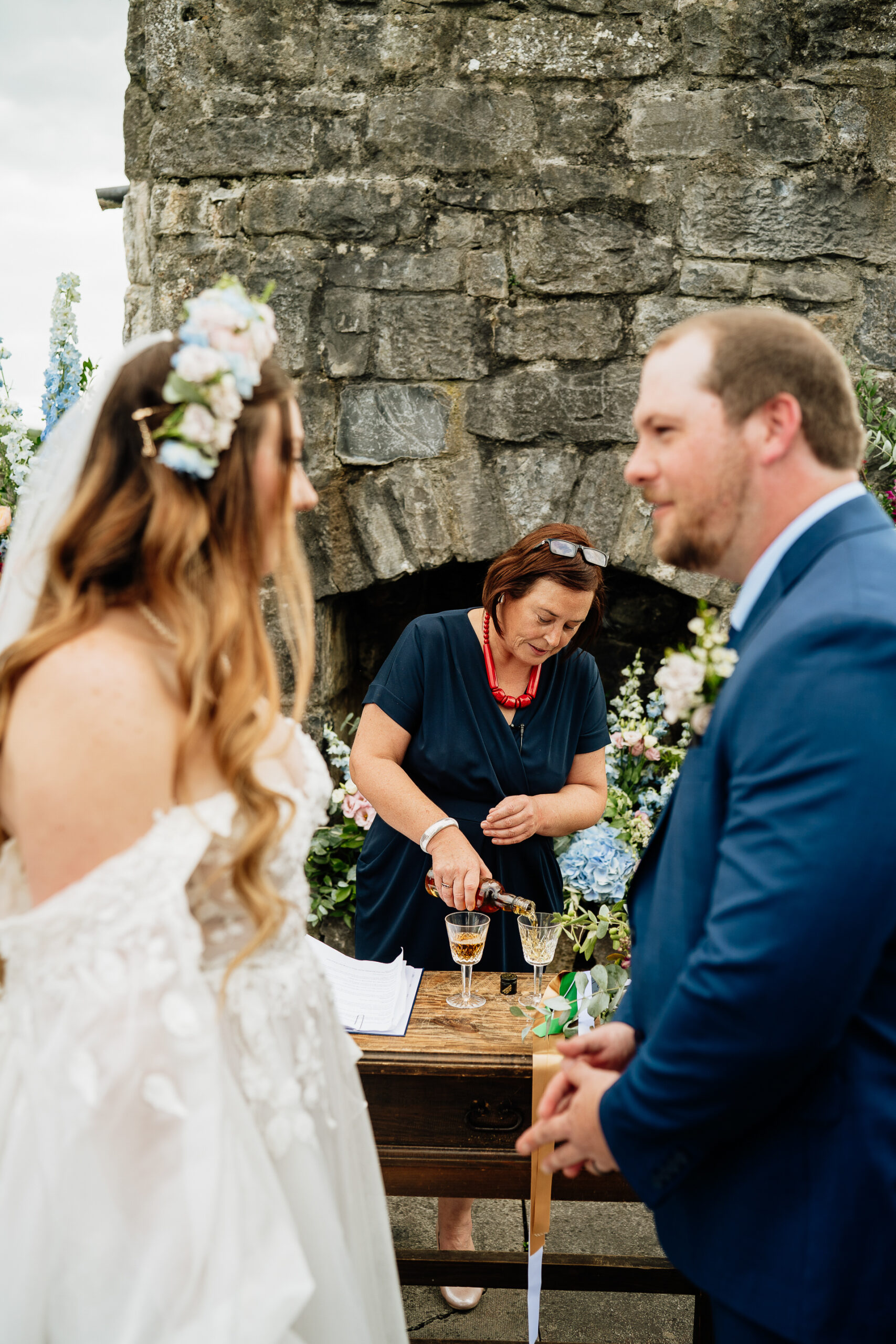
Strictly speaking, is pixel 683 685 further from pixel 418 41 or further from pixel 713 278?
pixel 418 41

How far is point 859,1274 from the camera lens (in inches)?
44.1

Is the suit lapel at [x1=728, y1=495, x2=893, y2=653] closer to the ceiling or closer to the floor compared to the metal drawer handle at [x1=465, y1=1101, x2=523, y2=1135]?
closer to the ceiling

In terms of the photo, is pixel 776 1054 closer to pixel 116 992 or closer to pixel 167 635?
pixel 116 992

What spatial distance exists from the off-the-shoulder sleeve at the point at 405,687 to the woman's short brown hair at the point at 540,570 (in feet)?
0.75

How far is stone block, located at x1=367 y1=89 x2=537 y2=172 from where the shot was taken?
338cm

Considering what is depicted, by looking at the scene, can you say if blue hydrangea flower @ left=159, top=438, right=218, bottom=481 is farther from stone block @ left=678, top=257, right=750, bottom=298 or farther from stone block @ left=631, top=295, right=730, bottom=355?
stone block @ left=678, top=257, right=750, bottom=298

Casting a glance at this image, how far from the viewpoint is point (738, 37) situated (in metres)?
3.33

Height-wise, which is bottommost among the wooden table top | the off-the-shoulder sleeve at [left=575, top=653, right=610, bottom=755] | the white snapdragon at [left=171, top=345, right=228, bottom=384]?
the wooden table top

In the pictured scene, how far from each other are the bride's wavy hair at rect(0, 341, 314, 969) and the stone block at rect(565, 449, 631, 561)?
7.83 ft

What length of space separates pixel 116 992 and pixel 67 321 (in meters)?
2.02

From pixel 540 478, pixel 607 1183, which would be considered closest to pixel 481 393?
pixel 540 478

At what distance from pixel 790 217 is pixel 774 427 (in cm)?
257

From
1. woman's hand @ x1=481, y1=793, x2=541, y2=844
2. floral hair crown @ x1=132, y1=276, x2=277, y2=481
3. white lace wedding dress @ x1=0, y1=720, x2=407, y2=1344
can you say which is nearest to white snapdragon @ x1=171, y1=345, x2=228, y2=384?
floral hair crown @ x1=132, y1=276, x2=277, y2=481

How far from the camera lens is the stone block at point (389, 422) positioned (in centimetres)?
355
